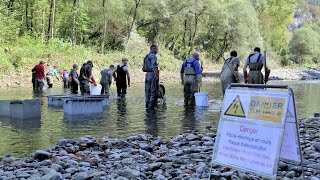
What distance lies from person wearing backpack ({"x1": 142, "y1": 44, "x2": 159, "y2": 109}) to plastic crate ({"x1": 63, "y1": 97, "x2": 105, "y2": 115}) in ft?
5.86

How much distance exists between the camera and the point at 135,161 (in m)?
7.48

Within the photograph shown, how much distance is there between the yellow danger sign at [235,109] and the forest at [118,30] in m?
29.9

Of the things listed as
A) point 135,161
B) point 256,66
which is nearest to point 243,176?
point 135,161

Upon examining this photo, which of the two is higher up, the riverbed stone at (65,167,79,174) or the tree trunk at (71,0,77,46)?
the tree trunk at (71,0,77,46)

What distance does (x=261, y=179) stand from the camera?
6.09 m

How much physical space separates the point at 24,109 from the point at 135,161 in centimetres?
700

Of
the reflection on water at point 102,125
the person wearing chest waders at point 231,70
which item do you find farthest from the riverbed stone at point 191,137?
the person wearing chest waders at point 231,70

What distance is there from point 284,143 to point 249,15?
207 feet

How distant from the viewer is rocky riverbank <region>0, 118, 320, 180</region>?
20.8ft

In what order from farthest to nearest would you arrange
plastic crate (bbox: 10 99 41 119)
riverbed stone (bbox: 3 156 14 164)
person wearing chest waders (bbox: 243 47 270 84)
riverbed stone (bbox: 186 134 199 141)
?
person wearing chest waders (bbox: 243 47 270 84) < plastic crate (bbox: 10 99 41 119) < riverbed stone (bbox: 186 134 199 141) < riverbed stone (bbox: 3 156 14 164)

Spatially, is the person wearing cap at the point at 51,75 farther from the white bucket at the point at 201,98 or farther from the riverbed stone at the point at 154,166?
the riverbed stone at the point at 154,166

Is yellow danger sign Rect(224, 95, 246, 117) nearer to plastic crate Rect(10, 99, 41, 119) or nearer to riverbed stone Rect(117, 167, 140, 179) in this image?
riverbed stone Rect(117, 167, 140, 179)

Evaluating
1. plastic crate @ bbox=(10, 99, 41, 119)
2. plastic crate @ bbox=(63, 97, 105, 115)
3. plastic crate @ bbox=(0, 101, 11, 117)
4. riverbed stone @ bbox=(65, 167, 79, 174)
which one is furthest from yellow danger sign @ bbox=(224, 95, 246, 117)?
plastic crate @ bbox=(0, 101, 11, 117)

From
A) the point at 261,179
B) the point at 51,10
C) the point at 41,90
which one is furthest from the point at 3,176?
the point at 51,10
